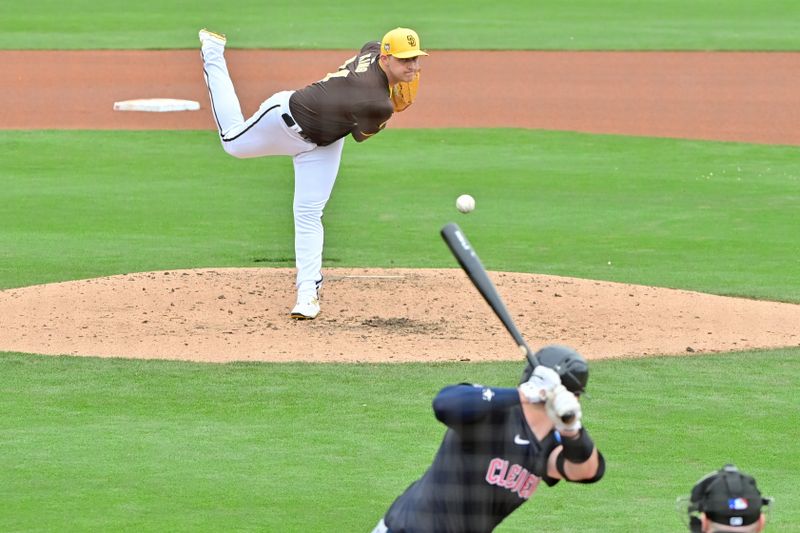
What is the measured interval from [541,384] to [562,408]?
0.16 meters

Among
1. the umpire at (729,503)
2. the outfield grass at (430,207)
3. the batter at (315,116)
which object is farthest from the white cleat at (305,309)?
Result: the umpire at (729,503)

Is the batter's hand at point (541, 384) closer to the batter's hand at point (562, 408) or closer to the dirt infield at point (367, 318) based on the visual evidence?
the batter's hand at point (562, 408)

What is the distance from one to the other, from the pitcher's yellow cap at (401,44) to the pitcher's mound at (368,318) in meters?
2.03

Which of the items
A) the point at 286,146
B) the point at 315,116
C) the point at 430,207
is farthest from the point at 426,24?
the point at 315,116

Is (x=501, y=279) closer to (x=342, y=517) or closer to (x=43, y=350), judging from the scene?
(x=43, y=350)

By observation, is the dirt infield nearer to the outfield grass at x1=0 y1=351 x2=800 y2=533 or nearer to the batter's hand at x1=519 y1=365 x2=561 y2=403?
the outfield grass at x1=0 y1=351 x2=800 y2=533

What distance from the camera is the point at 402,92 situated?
425 inches

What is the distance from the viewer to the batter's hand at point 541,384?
15.8 ft

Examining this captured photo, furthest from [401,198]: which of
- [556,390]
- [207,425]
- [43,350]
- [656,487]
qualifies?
[556,390]

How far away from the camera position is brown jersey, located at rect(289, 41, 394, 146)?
10.6 metres

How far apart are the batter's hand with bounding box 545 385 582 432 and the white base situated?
20012 millimetres

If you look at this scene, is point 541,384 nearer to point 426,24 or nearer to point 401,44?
point 401,44

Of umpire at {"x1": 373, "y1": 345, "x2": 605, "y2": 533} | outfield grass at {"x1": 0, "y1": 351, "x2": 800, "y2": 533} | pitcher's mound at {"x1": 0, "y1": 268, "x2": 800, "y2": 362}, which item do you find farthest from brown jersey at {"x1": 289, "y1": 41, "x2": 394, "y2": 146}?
umpire at {"x1": 373, "y1": 345, "x2": 605, "y2": 533}

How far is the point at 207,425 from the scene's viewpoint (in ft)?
28.4
